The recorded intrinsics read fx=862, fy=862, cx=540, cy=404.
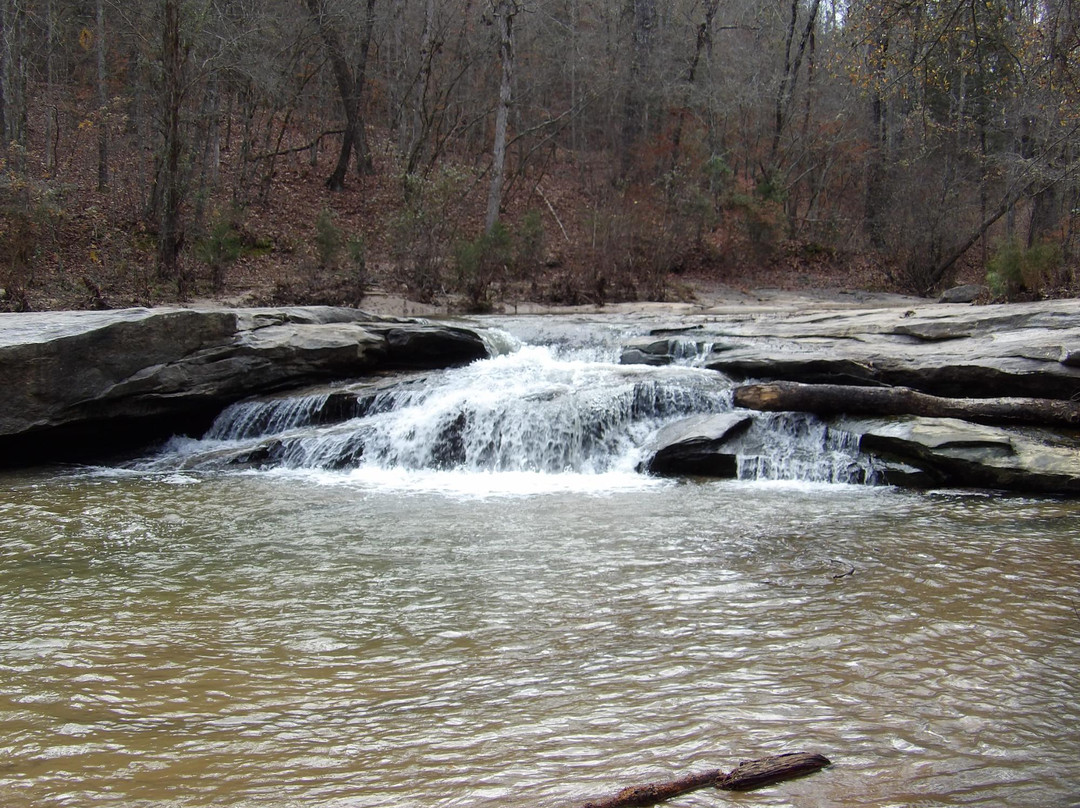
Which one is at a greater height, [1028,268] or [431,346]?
[1028,268]

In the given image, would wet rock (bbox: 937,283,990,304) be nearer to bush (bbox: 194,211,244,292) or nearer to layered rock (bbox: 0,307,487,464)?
layered rock (bbox: 0,307,487,464)

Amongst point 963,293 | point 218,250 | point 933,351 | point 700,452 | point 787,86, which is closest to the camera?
point 700,452

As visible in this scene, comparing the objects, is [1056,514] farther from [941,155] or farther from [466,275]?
[941,155]

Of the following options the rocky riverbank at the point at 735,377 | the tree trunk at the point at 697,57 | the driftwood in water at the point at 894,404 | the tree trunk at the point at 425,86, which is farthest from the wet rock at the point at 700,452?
the tree trunk at the point at 697,57

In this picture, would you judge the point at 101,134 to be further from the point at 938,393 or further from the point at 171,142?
the point at 938,393

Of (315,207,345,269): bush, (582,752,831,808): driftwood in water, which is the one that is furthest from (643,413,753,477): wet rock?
(315,207,345,269): bush

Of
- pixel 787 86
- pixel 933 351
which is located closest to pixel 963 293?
pixel 933 351

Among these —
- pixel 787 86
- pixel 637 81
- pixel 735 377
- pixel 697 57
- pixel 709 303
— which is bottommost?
pixel 735 377

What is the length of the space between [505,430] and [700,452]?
219 cm

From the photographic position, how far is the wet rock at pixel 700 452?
8844mm

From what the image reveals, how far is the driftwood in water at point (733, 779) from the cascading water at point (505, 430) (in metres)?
6.01

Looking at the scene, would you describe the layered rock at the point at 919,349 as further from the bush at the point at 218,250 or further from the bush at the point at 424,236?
the bush at the point at 218,250

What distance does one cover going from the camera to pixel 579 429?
959 centimetres

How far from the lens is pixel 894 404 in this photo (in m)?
9.05
